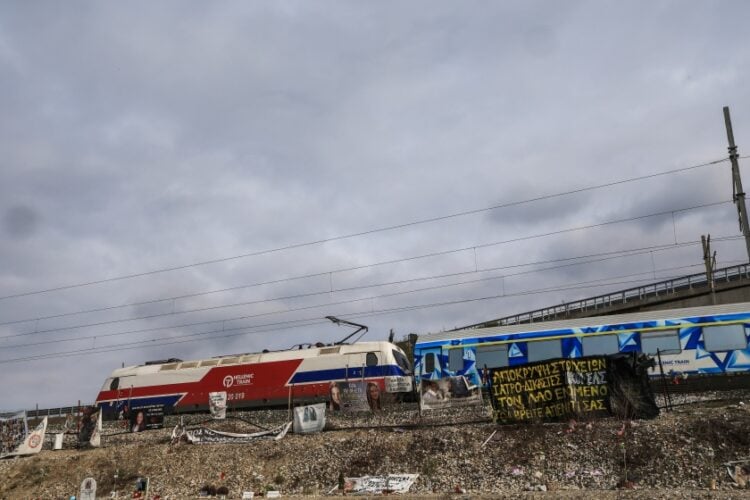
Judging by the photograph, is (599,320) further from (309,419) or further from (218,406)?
(218,406)

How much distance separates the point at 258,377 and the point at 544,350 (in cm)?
1523

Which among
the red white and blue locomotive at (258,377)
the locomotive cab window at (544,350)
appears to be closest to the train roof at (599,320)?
the locomotive cab window at (544,350)

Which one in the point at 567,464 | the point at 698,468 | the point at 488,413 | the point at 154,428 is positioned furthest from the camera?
the point at 154,428

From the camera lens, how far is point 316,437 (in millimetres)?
24266

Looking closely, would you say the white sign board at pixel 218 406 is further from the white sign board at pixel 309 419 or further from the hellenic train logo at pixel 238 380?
the hellenic train logo at pixel 238 380

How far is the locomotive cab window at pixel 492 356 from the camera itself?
30453mm

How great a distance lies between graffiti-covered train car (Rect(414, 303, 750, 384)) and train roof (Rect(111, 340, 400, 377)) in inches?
114

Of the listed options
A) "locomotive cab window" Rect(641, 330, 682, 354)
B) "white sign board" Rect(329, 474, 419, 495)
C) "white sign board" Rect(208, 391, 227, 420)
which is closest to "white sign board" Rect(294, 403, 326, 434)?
"white sign board" Rect(208, 391, 227, 420)

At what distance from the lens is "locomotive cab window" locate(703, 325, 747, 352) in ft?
87.1

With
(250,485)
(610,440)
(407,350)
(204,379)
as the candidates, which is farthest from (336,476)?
(407,350)

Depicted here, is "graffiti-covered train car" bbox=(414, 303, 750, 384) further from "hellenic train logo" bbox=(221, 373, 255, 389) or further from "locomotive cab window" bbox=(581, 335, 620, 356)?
"hellenic train logo" bbox=(221, 373, 255, 389)

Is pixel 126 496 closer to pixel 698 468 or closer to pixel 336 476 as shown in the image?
pixel 336 476

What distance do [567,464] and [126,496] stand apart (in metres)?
15.1

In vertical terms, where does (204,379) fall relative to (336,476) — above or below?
above
